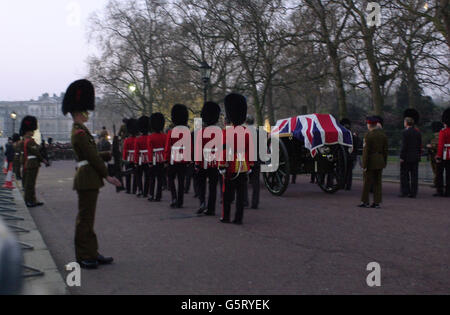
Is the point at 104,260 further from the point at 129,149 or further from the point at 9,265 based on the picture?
the point at 129,149

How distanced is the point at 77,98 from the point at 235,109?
3.56 metres

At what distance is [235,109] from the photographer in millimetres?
8531

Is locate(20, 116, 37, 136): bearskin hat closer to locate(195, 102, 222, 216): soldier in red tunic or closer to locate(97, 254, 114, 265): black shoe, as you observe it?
locate(195, 102, 222, 216): soldier in red tunic

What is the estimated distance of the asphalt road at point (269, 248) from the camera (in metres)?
4.49

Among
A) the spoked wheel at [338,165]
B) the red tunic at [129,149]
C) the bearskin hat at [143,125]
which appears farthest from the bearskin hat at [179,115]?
the spoked wheel at [338,165]

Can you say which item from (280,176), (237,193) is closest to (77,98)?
(237,193)

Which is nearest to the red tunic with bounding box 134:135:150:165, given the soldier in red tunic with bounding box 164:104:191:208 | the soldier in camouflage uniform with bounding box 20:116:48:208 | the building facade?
the soldier in red tunic with bounding box 164:104:191:208

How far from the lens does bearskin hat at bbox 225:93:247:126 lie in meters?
8.46

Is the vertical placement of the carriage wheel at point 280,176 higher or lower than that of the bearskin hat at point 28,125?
lower

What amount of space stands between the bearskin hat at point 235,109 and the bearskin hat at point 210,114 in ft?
4.74

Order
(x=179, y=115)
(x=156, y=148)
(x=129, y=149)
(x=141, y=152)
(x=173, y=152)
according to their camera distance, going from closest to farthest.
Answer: (x=173, y=152) < (x=179, y=115) < (x=156, y=148) < (x=141, y=152) < (x=129, y=149)

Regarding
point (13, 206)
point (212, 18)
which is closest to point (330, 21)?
point (212, 18)

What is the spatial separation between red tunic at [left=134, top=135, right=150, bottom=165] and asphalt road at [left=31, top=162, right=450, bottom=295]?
2073mm

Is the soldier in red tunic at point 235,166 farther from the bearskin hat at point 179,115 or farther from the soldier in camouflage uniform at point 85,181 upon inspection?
the bearskin hat at point 179,115
